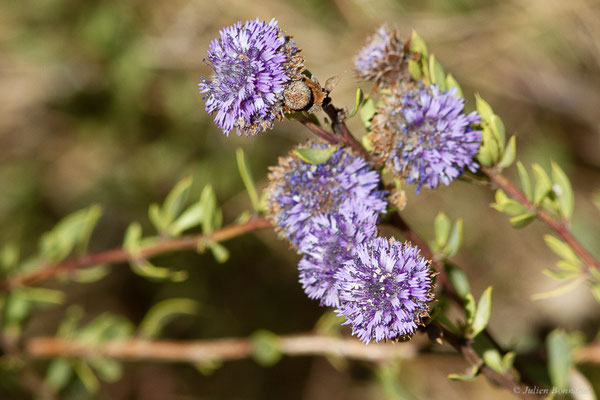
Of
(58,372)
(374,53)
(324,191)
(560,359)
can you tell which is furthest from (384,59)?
(58,372)

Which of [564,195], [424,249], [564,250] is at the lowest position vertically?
[564,250]

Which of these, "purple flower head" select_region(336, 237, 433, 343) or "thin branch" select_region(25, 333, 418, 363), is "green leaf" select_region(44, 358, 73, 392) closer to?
"thin branch" select_region(25, 333, 418, 363)

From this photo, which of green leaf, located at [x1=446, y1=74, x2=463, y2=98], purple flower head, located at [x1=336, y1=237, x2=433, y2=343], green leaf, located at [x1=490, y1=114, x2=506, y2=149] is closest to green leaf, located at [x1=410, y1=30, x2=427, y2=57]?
green leaf, located at [x1=446, y1=74, x2=463, y2=98]

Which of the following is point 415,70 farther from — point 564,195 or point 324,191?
point 564,195

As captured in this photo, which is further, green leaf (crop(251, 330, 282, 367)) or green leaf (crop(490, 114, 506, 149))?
green leaf (crop(251, 330, 282, 367))

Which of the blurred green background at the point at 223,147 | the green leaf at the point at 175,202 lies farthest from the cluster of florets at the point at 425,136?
the blurred green background at the point at 223,147

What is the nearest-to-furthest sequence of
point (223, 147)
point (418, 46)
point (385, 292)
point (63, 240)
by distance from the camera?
Result: point (385, 292), point (418, 46), point (63, 240), point (223, 147)
